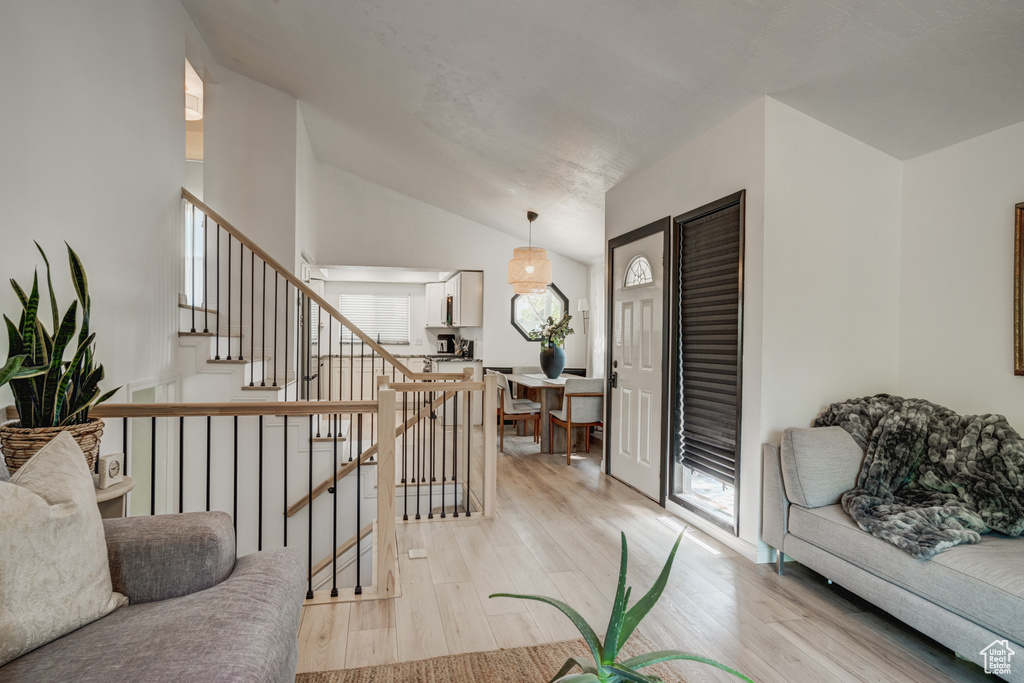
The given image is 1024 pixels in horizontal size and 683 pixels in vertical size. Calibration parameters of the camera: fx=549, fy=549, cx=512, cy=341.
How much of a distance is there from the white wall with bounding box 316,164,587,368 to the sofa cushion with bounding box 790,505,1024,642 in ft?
18.4

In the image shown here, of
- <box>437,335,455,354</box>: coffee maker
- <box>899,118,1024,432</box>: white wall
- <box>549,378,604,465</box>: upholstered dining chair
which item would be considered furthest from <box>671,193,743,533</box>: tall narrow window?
<box>437,335,455,354</box>: coffee maker

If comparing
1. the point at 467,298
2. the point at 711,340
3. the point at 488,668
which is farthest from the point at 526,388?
the point at 488,668

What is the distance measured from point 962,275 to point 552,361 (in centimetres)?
380

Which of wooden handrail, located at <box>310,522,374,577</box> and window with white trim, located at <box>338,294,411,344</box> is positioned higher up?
window with white trim, located at <box>338,294,411,344</box>

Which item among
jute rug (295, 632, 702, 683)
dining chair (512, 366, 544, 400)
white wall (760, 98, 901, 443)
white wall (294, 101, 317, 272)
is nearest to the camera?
jute rug (295, 632, 702, 683)

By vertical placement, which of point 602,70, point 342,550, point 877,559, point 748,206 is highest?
point 602,70

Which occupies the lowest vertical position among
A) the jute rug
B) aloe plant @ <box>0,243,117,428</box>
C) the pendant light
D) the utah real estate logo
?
the jute rug

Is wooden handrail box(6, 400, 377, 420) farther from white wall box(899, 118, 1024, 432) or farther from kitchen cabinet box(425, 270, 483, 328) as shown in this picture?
kitchen cabinet box(425, 270, 483, 328)

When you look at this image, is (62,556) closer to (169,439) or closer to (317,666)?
(317,666)

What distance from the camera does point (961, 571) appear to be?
1.95 metres

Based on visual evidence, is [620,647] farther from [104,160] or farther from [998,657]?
[104,160]

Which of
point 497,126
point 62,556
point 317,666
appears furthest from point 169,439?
point 497,126

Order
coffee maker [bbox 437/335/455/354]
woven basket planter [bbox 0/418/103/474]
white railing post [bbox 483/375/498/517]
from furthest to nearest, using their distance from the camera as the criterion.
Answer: coffee maker [bbox 437/335/455/354]
white railing post [bbox 483/375/498/517]
woven basket planter [bbox 0/418/103/474]

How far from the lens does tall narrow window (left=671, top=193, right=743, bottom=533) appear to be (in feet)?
10.4
